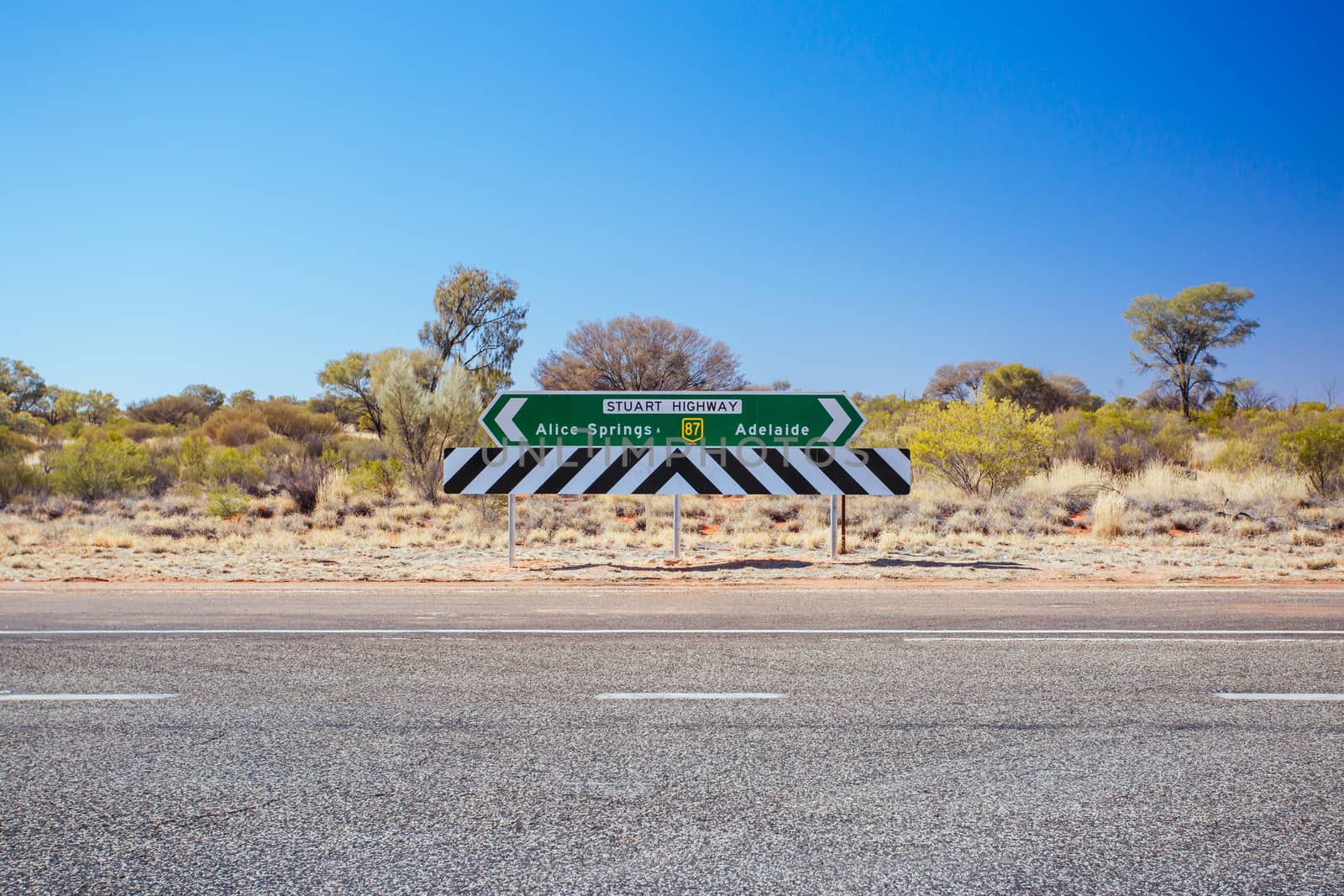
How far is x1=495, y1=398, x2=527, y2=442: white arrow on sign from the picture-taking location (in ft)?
42.9

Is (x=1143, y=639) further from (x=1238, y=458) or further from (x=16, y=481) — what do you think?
(x=16, y=481)

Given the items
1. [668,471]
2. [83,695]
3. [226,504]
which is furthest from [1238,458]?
[83,695]

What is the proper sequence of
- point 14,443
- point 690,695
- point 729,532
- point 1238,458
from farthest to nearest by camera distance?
point 14,443 < point 1238,458 < point 729,532 < point 690,695

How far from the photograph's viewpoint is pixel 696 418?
43.2ft

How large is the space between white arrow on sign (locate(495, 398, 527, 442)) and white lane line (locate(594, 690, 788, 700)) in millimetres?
8139

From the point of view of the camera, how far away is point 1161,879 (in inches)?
118

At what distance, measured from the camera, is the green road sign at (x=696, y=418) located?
13172 mm


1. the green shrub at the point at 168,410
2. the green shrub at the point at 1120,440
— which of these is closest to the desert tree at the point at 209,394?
the green shrub at the point at 168,410

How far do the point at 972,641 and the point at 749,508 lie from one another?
11686 mm

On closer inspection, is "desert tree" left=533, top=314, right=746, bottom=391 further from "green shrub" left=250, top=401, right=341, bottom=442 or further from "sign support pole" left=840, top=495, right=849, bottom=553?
"sign support pole" left=840, top=495, right=849, bottom=553

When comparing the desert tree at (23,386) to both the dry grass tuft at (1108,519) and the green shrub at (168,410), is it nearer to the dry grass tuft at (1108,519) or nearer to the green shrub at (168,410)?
the green shrub at (168,410)

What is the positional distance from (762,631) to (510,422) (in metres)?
6.73

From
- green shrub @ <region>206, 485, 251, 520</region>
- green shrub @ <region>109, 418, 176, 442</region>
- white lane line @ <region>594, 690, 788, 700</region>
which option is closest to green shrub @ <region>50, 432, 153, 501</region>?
green shrub @ <region>206, 485, 251, 520</region>

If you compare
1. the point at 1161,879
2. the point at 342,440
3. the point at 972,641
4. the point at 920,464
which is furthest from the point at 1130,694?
the point at 342,440
